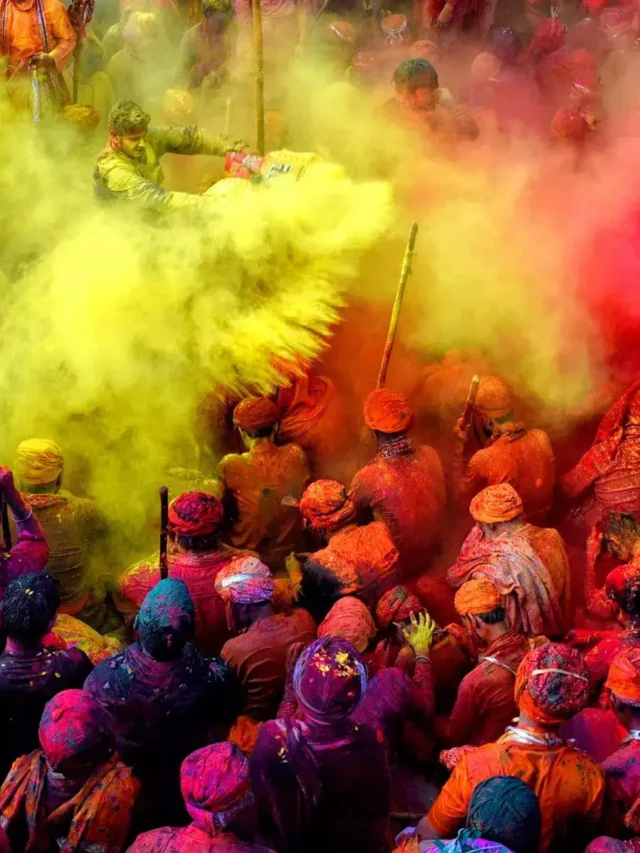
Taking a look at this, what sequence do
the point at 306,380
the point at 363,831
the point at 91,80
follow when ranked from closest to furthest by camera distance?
1. the point at 363,831
2. the point at 306,380
3. the point at 91,80

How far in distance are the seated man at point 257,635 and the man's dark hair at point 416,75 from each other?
17.3 feet

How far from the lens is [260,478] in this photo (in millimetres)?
6559

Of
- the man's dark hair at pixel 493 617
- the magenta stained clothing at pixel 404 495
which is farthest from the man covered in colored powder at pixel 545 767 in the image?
the magenta stained clothing at pixel 404 495

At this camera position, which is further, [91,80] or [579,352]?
[91,80]

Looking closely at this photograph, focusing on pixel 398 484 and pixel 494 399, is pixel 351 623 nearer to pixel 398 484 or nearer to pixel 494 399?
pixel 398 484

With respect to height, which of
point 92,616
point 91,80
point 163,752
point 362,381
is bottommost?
point 92,616

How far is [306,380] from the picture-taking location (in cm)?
735

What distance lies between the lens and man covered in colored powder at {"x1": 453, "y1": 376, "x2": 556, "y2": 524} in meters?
6.45

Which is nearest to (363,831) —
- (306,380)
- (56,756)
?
(56,756)

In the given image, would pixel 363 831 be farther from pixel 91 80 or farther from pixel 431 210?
pixel 91 80

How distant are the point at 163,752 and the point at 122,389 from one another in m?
3.85

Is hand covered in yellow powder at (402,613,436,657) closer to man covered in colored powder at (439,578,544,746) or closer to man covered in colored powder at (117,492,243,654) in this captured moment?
man covered in colored powder at (439,578,544,746)

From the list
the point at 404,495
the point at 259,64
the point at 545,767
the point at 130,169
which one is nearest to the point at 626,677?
the point at 545,767

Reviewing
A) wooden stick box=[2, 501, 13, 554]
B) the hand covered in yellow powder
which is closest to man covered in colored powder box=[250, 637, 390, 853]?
the hand covered in yellow powder
